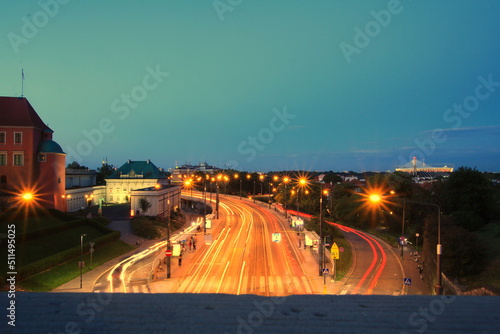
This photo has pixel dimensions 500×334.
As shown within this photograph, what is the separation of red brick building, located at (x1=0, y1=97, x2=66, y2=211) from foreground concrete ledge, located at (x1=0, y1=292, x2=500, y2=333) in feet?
175

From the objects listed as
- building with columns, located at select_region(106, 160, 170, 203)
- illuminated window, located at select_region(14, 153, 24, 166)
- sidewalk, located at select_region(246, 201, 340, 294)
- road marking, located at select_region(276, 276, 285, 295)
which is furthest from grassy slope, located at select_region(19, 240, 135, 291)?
building with columns, located at select_region(106, 160, 170, 203)

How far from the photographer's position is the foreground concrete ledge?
4.05 m

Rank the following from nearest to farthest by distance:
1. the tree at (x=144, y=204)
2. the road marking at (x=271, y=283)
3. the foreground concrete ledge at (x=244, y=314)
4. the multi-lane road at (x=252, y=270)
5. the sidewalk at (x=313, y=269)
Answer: the foreground concrete ledge at (x=244, y=314) < the road marking at (x=271, y=283) < the multi-lane road at (x=252, y=270) < the sidewalk at (x=313, y=269) < the tree at (x=144, y=204)

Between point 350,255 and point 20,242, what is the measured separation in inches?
1383

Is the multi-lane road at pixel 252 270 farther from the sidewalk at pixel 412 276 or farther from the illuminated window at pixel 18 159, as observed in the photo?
the illuminated window at pixel 18 159

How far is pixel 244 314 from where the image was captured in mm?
4332

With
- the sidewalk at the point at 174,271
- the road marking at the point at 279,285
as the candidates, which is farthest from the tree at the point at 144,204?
the road marking at the point at 279,285

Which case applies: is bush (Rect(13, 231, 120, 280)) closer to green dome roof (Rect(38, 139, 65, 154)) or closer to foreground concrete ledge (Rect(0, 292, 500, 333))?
foreground concrete ledge (Rect(0, 292, 500, 333))

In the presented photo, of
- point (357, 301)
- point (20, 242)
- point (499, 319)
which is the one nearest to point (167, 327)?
point (357, 301)

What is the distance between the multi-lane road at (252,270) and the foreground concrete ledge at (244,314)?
20.8 m

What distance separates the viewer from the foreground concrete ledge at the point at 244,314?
4.05 metres

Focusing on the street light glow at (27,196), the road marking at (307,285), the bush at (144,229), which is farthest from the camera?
the bush at (144,229)

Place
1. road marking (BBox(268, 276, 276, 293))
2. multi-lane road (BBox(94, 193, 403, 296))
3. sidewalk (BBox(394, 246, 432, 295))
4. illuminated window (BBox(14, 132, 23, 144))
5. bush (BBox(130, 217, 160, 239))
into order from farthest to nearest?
illuminated window (BBox(14, 132, 23, 144)) < bush (BBox(130, 217, 160, 239)) < sidewalk (BBox(394, 246, 432, 295)) < multi-lane road (BBox(94, 193, 403, 296)) < road marking (BBox(268, 276, 276, 293))

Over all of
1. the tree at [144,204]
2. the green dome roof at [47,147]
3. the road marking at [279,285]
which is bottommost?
the road marking at [279,285]
